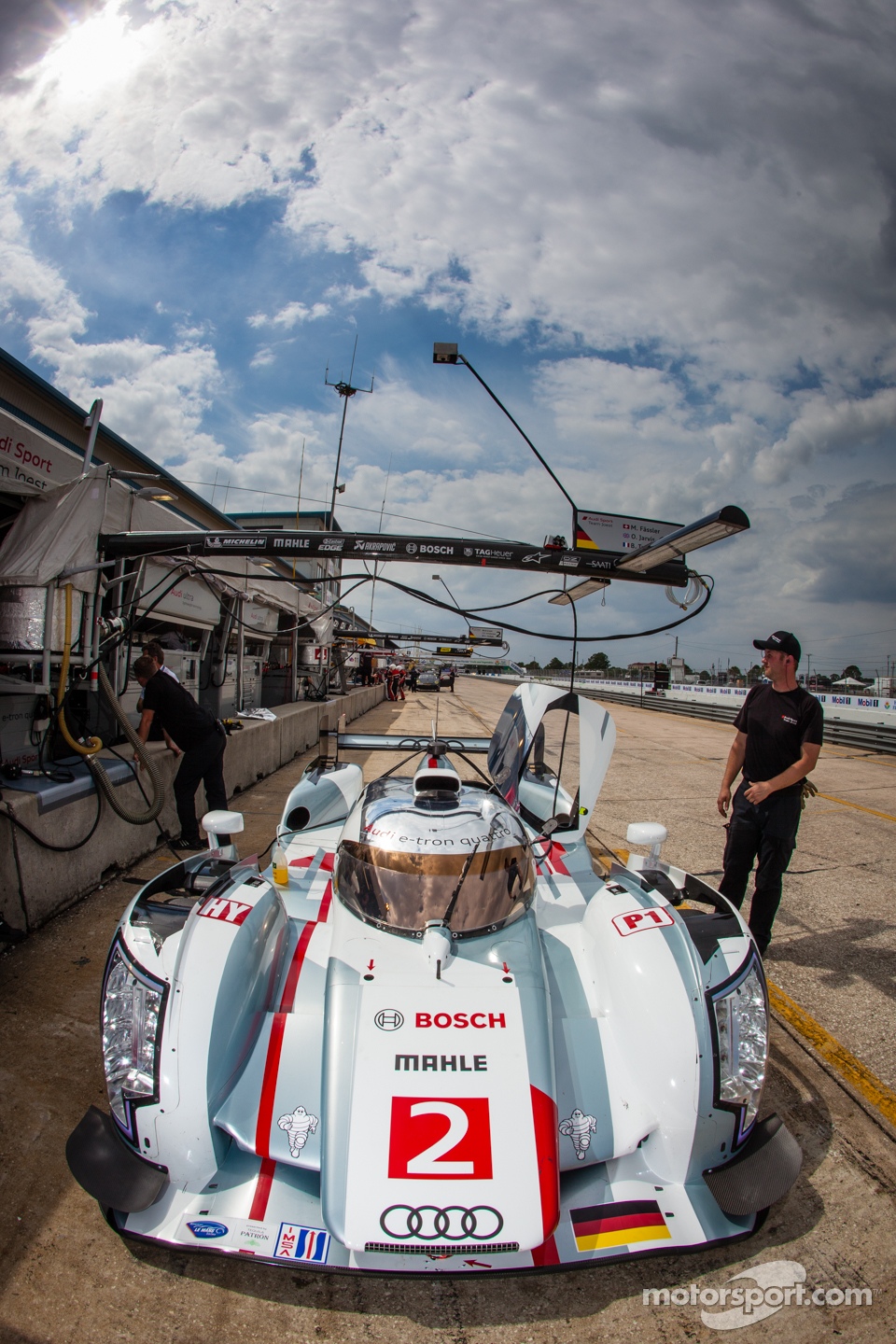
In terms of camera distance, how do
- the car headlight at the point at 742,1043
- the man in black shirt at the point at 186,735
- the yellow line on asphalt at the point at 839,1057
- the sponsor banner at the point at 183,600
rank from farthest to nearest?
the sponsor banner at the point at 183,600, the man in black shirt at the point at 186,735, the yellow line on asphalt at the point at 839,1057, the car headlight at the point at 742,1043

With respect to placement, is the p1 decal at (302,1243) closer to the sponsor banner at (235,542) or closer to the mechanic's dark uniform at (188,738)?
the sponsor banner at (235,542)

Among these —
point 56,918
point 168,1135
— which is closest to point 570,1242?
point 168,1135

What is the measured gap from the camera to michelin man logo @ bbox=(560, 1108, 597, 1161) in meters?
2.03

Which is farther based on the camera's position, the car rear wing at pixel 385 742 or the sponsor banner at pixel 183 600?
the sponsor banner at pixel 183 600

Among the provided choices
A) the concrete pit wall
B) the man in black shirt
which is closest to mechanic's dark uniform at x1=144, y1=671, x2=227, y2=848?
the man in black shirt

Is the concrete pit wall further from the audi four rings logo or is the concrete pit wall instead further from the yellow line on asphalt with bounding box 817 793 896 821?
the yellow line on asphalt with bounding box 817 793 896 821

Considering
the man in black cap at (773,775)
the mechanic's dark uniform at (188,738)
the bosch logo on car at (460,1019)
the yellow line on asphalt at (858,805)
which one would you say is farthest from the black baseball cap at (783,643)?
the yellow line on asphalt at (858,805)

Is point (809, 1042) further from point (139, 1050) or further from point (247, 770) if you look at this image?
point (247, 770)

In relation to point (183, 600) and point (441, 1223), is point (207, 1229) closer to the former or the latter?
point (441, 1223)

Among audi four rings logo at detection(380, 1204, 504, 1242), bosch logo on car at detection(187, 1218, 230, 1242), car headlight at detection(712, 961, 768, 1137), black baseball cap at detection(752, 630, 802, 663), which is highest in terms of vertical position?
black baseball cap at detection(752, 630, 802, 663)

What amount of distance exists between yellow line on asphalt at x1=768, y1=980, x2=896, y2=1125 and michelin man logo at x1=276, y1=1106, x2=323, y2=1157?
235cm

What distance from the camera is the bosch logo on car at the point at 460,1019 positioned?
7.15 feet

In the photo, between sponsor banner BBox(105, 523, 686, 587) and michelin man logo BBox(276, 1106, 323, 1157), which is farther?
sponsor banner BBox(105, 523, 686, 587)

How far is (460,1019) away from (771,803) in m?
2.58
